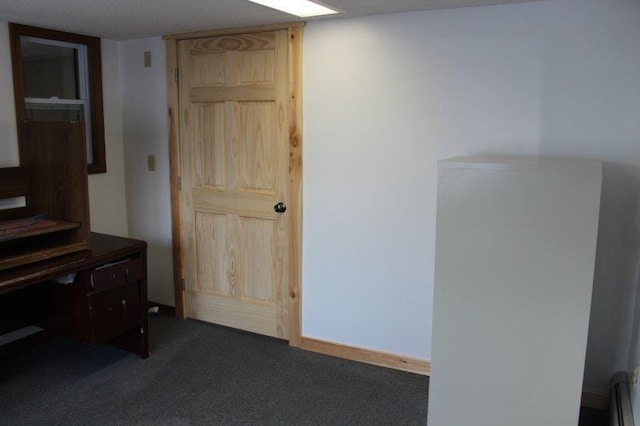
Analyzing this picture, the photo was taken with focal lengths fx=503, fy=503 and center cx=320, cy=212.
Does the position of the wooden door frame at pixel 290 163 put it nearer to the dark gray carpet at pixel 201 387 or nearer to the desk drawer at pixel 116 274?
the dark gray carpet at pixel 201 387

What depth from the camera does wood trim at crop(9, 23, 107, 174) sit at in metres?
3.26

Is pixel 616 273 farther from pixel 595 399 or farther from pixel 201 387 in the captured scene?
pixel 201 387

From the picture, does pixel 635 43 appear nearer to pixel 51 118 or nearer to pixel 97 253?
pixel 97 253

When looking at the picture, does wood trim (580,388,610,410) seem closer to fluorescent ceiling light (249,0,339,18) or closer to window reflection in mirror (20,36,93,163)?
fluorescent ceiling light (249,0,339,18)

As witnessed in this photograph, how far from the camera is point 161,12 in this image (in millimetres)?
2900

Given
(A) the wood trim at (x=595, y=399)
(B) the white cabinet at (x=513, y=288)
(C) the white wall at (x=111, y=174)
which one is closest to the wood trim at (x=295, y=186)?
(B) the white cabinet at (x=513, y=288)

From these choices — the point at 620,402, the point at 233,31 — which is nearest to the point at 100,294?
the point at 233,31

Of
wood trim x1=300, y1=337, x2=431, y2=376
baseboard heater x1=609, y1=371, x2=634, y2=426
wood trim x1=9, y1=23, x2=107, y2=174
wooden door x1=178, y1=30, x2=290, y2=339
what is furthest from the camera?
wooden door x1=178, y1=30, x2=290, y2=339

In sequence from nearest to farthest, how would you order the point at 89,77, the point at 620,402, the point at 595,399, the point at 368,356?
the point at 620,402
the point at 595,399
the point at 368,356
the point at 89,77

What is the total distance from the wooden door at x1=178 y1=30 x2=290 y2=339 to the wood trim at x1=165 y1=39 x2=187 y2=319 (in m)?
0.04

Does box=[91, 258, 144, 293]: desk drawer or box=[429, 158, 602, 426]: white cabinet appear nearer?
box=[429, 158, 602, 426]: white cabinet

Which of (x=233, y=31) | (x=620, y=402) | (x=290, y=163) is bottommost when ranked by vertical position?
(x=620, y=402)

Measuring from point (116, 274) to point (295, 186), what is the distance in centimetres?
124

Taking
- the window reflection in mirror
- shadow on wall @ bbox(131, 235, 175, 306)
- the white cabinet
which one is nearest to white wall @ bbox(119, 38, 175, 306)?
shadow on wall @ bbox(131, 235, 175, 306)
